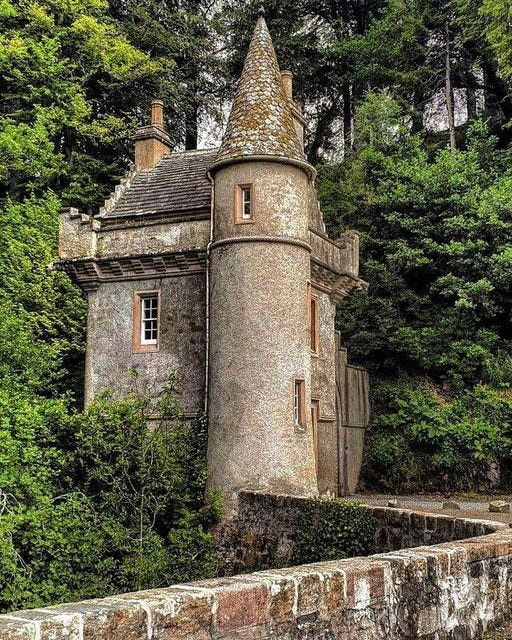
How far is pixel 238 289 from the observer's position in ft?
53.2

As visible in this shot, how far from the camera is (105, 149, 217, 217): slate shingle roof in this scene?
749 inches

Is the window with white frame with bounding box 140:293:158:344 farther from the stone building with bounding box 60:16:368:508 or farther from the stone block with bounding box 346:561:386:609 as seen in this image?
the stone block with bounding box 346:561:386:609

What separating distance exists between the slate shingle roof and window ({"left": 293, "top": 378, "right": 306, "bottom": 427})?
193 inches

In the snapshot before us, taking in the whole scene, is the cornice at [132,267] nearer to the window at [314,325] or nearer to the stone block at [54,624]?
the window at [314,325]

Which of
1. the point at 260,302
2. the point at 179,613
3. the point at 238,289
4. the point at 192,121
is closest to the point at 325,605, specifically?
the point at 179,613

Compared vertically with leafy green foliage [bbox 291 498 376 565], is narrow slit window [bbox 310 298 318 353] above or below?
above

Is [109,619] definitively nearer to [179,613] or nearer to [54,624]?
[54,624]

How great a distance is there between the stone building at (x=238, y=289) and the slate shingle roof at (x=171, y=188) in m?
0.05

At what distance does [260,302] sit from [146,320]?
395 cm

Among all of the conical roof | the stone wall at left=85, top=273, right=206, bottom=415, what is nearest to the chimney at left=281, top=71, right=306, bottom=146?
the conical roof

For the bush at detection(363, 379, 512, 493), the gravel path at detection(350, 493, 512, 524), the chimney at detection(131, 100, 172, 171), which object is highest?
the chimney at detection(131, 100, 172, 171)

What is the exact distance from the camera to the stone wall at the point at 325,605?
4141mm

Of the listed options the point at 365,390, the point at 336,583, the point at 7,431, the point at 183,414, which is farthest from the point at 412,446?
the point at 336,583

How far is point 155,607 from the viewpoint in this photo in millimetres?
4324
